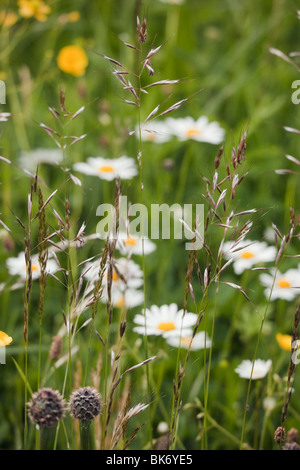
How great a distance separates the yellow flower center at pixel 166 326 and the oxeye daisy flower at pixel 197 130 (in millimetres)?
686

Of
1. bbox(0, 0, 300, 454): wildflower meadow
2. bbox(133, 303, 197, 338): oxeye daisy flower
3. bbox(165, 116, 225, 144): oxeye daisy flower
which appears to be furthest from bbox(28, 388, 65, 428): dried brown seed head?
bbox(165, 116, 225, 144): oxeye daisy flower

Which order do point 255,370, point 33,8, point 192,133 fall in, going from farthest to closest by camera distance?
1. point 33,8
2. point 192,133
3. point 255,370

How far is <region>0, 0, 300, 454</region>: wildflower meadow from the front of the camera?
30.1 inches

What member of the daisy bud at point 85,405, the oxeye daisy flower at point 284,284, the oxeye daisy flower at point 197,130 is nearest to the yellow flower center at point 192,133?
the oxeye daisy flower at point 197,130

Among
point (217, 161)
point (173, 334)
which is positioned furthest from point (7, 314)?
point (217, 161)

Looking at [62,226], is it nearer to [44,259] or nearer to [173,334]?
[44,259]

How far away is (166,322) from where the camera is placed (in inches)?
43.2

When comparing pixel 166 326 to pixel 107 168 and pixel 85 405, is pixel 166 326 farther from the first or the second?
pixel 107 168

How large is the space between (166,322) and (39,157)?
2.88ft

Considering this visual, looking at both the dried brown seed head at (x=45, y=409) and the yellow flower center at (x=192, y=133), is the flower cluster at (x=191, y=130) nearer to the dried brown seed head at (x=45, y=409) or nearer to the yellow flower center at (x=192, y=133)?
the yellow flower center at (x=192, y=133)

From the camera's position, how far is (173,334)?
1.02m

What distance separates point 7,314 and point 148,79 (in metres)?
1.19

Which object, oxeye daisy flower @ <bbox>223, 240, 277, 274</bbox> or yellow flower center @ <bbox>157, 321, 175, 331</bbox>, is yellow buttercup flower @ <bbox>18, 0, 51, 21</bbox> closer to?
oxeye daisy flower @ <bbox>223, 240, 277, 274</bbox>

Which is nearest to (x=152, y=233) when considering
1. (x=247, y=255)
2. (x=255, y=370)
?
(x=247, y=255)
